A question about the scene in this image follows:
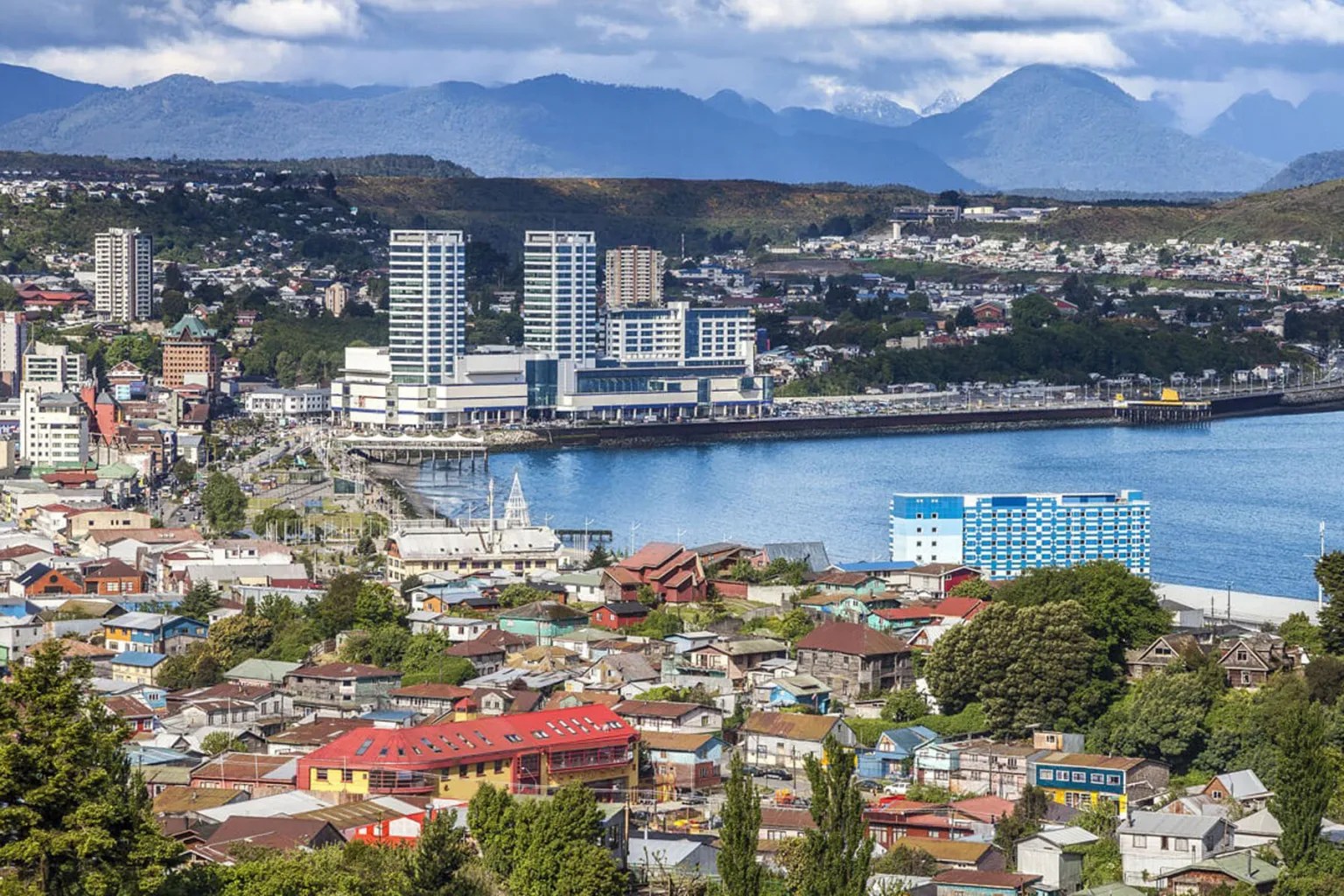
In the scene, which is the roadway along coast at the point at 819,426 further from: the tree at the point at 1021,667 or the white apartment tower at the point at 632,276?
the tree at the point at 1021,667

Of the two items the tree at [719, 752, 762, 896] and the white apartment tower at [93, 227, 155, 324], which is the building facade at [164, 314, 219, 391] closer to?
the white apartment tower at [93, 227, 155, 324]

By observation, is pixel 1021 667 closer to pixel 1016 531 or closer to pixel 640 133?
pixel 1016 531

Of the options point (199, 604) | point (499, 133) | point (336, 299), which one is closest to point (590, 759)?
point (199, 604)

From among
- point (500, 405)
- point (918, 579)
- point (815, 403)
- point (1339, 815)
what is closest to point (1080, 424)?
point (815, 403)

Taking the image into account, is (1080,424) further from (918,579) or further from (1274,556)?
(918,579)

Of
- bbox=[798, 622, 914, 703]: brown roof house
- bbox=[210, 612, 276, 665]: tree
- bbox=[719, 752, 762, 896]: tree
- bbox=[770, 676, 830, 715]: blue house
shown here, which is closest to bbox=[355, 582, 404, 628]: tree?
bbox=[210, 612, 276, 665]: tree
